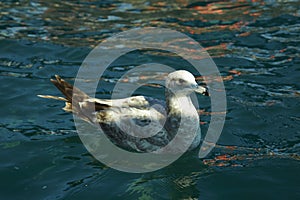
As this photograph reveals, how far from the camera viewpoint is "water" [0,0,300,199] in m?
6.30

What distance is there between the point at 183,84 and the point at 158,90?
2.78m

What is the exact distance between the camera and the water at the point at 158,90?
6305 mm

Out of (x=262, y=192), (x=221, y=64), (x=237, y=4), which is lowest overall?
(x=262, y=192)

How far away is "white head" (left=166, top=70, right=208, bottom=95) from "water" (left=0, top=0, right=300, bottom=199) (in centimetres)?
96

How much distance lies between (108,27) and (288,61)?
5290 mm

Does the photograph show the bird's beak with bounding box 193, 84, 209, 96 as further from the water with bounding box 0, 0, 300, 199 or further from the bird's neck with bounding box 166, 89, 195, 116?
the water with bounding box 0, 0, 300, 199

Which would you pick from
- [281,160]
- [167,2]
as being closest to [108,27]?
[167,2]

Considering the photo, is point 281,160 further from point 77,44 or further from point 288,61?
point 77,44

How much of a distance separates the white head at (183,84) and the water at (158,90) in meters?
0.96

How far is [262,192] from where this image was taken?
19.8ft

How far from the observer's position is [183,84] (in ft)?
22.2

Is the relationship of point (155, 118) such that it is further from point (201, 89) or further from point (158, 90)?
point (158, 90)

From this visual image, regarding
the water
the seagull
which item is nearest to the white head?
the seagull

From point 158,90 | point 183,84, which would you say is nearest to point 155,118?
point 183,84
